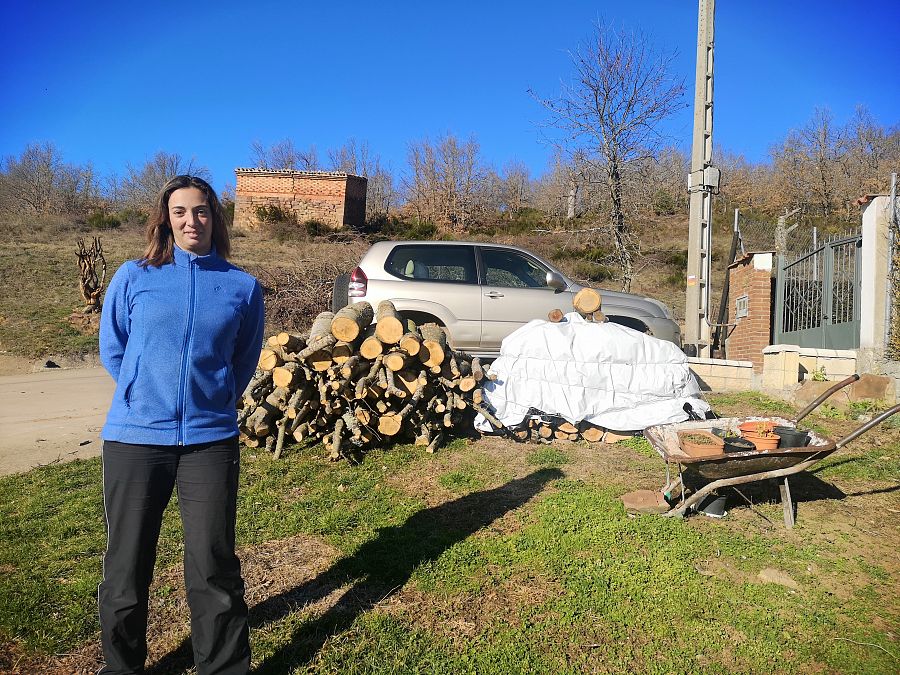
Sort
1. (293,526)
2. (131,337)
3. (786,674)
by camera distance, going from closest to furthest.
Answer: (131,337) → (786,674) → (293,526)

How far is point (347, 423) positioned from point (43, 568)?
8.57ft

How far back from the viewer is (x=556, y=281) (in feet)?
23.9

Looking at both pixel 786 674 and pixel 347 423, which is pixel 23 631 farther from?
pixel 786 674

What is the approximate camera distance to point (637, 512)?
4.32 metres

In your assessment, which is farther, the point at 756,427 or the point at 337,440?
the point at 337,440

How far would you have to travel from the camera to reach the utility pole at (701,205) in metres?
10.2

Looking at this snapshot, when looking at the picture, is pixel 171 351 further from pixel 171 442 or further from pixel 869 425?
pixel 869 425

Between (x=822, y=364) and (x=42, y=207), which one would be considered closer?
(x=822, y=364)

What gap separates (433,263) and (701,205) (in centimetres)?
541

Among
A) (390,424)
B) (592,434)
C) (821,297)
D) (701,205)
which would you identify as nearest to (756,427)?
(592,434)

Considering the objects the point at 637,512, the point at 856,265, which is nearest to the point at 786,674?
the point at 637,512

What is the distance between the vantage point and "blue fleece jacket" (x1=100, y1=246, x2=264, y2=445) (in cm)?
234

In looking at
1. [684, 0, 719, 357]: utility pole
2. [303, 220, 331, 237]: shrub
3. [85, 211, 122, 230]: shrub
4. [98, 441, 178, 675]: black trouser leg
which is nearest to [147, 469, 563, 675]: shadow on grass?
[98, 441, 178, 675]: black trouser leg

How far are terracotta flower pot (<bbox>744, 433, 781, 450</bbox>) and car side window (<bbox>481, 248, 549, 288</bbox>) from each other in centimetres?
364
